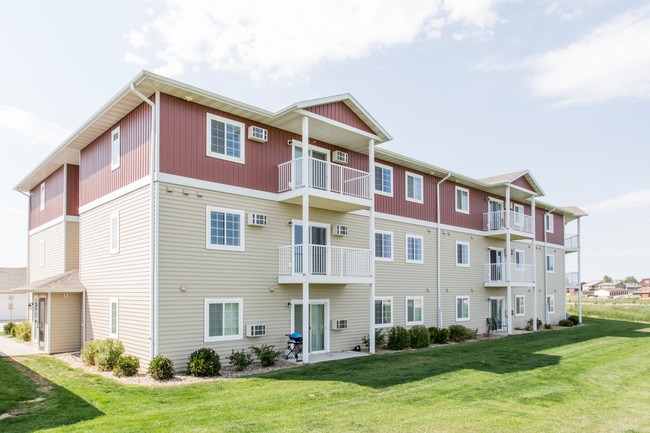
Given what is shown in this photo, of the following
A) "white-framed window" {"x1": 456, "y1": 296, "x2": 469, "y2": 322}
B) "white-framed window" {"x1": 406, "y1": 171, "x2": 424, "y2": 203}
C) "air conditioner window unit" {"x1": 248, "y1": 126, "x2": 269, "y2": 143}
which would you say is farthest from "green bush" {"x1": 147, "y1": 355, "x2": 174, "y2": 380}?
"white-framed window" {"x1": 456, "y1": 296, "x2": 469, "y2": 322}

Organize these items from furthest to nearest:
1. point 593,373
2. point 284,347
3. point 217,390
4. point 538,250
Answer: point 538,250, point 284,347, point 593,373, point 217,390

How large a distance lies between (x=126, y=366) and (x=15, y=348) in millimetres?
8939

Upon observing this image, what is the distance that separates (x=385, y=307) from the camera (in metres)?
19.4

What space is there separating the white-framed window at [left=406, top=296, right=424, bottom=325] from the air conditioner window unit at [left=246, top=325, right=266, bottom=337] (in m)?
7.83

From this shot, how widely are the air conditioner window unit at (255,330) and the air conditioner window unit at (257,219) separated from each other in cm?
308

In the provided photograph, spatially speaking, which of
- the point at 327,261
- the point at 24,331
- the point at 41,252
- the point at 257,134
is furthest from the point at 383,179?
the point at 24,331

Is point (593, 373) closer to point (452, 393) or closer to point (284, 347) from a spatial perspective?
point (452, 393)

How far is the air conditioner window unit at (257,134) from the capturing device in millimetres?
14906

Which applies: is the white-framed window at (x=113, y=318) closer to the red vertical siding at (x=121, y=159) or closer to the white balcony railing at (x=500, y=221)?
the red vertical siding at (x=121, y=159)

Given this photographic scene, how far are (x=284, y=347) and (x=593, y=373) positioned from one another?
9.21 m

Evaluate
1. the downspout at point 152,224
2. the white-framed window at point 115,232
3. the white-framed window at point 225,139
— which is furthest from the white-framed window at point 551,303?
the white-framed window at point 115,232

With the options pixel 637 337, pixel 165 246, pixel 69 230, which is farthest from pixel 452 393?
pixel 637 337

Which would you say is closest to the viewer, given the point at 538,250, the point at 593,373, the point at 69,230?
the point at 593,373

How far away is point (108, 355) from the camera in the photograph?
43.1ft
